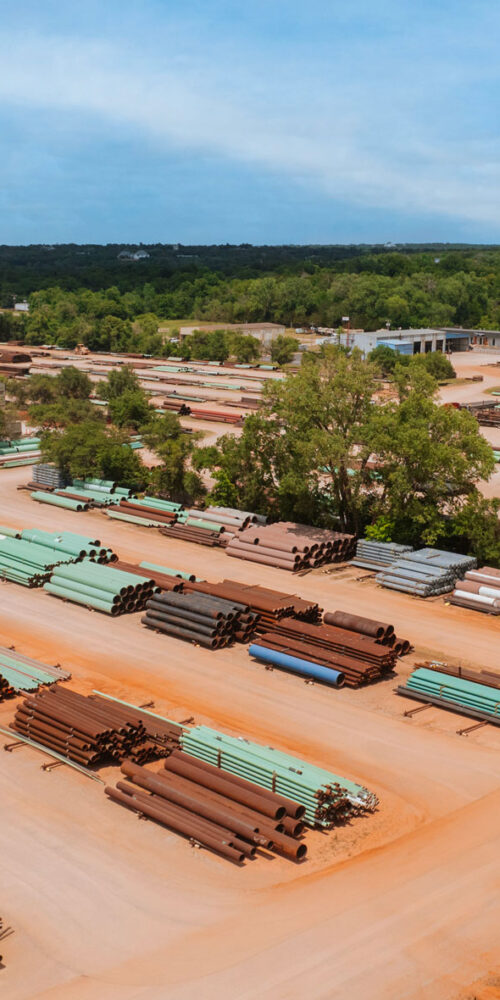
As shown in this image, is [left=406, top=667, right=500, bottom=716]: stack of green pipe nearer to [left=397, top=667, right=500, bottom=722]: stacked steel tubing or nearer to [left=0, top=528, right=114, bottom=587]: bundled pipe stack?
→ [left=397, top=667, right=500, bottom=722]: stacked steel tubing

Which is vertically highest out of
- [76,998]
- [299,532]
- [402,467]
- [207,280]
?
[207,280]

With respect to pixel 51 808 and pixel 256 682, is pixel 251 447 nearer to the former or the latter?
pixel 256 682

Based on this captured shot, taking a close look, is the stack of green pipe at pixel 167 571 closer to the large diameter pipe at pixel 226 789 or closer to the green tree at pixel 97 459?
the green tree at pixel 97 459

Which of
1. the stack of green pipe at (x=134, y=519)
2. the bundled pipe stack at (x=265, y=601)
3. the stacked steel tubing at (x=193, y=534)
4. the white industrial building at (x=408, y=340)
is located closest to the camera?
the bundled pipe stack at (x=265, y=601)

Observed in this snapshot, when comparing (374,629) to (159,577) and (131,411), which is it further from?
(131,411)

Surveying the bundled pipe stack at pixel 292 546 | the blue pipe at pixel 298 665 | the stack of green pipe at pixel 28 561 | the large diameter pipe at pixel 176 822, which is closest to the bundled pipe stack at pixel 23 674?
the blue pipe at pixel 298 665

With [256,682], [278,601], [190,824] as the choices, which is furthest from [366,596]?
[190,824]
